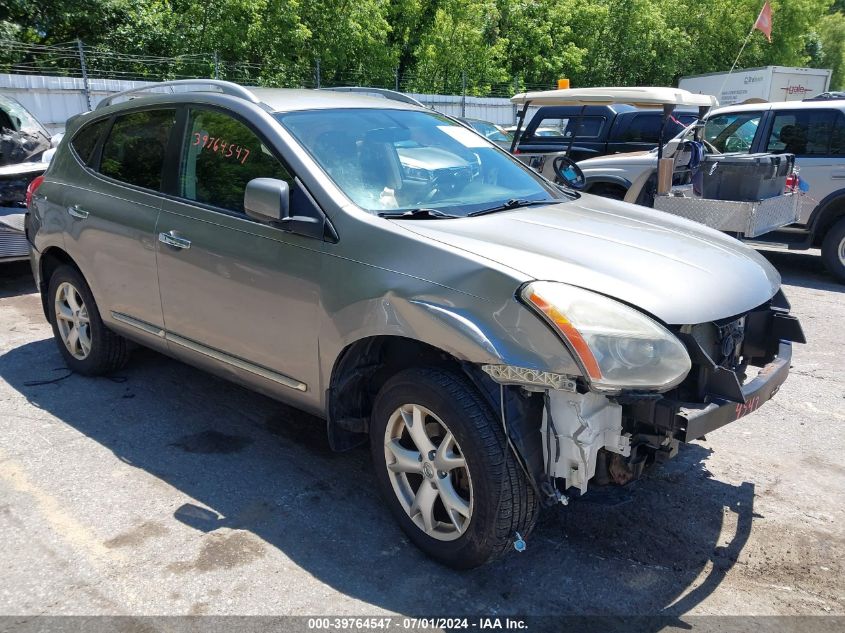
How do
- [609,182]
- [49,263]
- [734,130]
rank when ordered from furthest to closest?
1. [609,182]
2. [734,130]
3. [49,263]

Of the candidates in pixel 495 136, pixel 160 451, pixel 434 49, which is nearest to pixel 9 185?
pixel 160 451

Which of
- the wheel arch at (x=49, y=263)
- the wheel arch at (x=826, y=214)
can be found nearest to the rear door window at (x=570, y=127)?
the wheel arch at (x=826, y=214)

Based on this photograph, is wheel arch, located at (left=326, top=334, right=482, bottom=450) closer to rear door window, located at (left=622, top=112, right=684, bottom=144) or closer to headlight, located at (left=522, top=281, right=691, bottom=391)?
headlight, located at (left=522, top=281, right=691, bottom=391)

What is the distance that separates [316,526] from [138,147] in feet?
8.38

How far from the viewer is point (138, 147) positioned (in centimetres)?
452

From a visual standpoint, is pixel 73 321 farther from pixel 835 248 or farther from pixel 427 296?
pixel 835 248

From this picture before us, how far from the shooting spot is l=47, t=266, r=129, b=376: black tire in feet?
16.1

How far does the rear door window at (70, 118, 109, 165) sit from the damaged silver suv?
0.50ft

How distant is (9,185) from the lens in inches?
297

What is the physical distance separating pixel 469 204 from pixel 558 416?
1350 millimetres

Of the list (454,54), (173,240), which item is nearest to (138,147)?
(173,240)

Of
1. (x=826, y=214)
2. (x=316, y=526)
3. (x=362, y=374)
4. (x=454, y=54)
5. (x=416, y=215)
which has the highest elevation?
(x=454, y=54)

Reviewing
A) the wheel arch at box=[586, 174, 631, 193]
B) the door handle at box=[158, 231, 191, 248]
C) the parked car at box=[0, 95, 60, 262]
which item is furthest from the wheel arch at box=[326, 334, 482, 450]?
the wheel arch at box=[586, 174, 631, 193]

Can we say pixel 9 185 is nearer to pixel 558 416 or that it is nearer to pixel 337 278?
pixel 337 278
